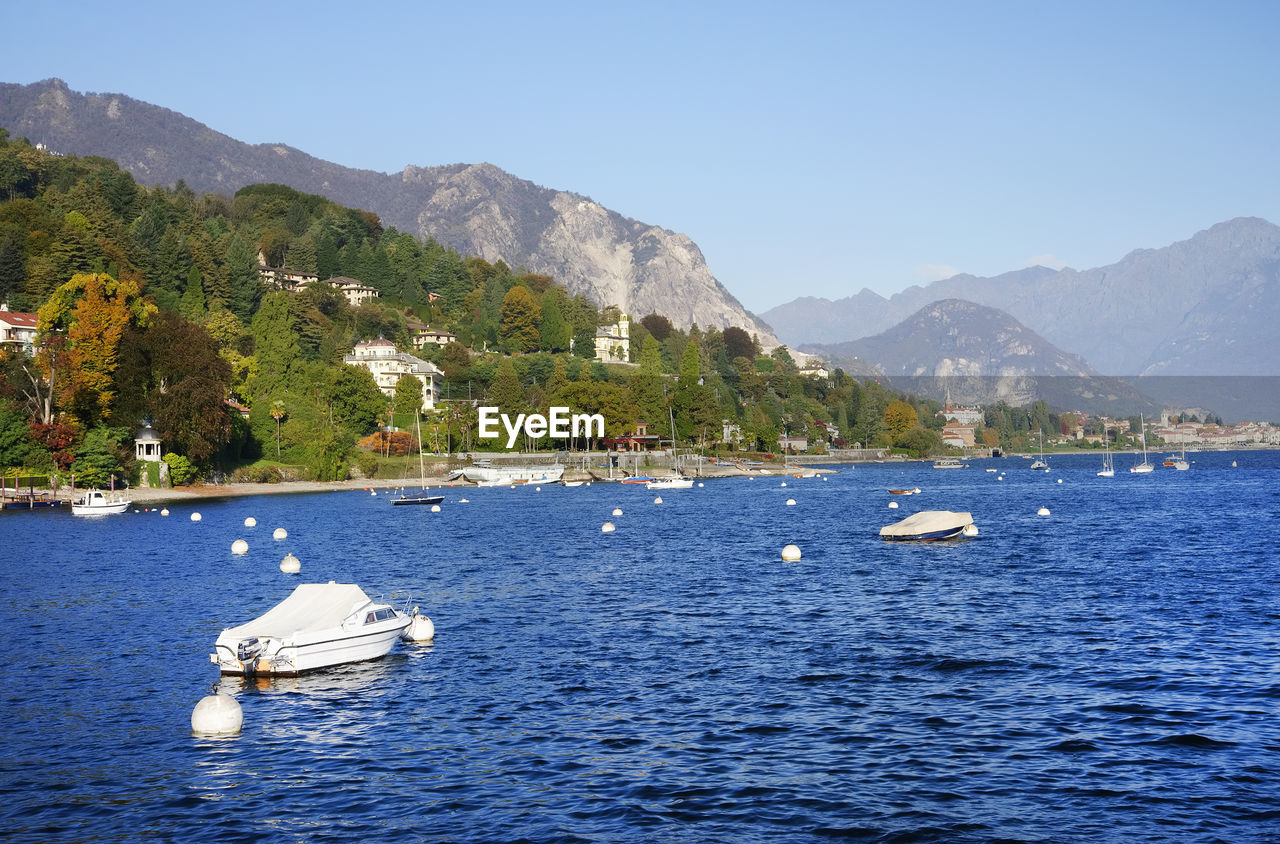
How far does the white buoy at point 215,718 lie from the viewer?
85.5ft

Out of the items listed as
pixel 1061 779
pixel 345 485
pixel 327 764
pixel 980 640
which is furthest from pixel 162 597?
pixel 345 485

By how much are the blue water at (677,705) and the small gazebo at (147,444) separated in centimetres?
6586

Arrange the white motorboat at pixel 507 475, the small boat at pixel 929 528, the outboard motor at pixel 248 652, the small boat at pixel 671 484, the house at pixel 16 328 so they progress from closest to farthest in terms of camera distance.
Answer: the outboard motor at pixel 248 652, the small boat at pixel 929 528, the house at pixel 16 328, the small boat at pixel 671 484, the white motorboat at pixel 507 475

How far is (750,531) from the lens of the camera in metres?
86.6

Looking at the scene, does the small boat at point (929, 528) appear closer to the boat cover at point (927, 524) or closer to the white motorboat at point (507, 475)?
the boat cover at point (927, 524)

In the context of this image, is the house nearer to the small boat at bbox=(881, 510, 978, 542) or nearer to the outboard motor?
the small boat at bbox=(881, 510, 978, 542)

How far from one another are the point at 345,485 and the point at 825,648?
5084 inches

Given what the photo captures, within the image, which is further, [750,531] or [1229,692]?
[750,531]

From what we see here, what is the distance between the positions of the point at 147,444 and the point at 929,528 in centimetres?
9511

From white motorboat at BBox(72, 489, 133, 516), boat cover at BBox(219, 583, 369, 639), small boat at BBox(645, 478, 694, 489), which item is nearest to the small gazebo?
white motorboat at BBox(72, 489, 133, 516)

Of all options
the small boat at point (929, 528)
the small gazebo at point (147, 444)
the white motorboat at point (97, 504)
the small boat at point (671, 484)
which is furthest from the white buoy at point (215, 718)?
the small boat at point (671, 484)

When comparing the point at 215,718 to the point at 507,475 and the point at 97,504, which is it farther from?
the point at 507,475

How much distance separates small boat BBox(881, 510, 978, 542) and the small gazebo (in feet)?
297

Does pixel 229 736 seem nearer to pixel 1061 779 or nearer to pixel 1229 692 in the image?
pixel 1061 779
